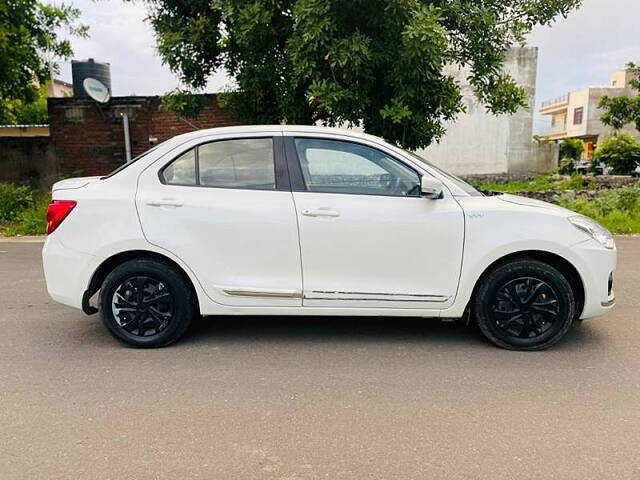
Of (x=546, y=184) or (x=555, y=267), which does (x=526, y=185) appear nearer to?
(x=546, y=184)

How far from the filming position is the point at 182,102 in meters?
8.48

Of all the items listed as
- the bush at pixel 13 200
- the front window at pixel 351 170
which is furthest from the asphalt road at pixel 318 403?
the bush at pixel 13 200

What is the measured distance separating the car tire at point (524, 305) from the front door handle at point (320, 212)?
1.28 meters

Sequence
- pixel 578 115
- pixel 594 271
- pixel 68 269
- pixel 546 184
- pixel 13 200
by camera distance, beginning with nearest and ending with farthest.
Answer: pixel 594 271 → pixel 68 269 → pixel 13 200 → pixel 546 184 → pixel 578 115

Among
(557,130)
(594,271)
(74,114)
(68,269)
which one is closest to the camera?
(594,271)

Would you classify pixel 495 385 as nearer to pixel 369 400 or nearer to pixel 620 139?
pixel 369 400

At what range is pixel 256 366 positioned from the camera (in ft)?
12.8

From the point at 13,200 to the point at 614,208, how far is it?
40.1 feet

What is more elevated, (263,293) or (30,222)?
(263,293)

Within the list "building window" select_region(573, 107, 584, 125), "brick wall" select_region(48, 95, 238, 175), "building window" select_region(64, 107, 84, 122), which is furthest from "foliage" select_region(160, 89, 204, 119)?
"building window" select_region(573, 107, 584, 125)

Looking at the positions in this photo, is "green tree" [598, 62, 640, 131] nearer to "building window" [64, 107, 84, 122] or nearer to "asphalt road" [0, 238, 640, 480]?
"asphalt road" [0, 238, 640, 480]

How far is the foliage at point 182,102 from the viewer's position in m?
8.52

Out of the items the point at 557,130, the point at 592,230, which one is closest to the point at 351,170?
the point at 592,230

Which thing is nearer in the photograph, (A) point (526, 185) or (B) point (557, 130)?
(A) point (526, 185)
